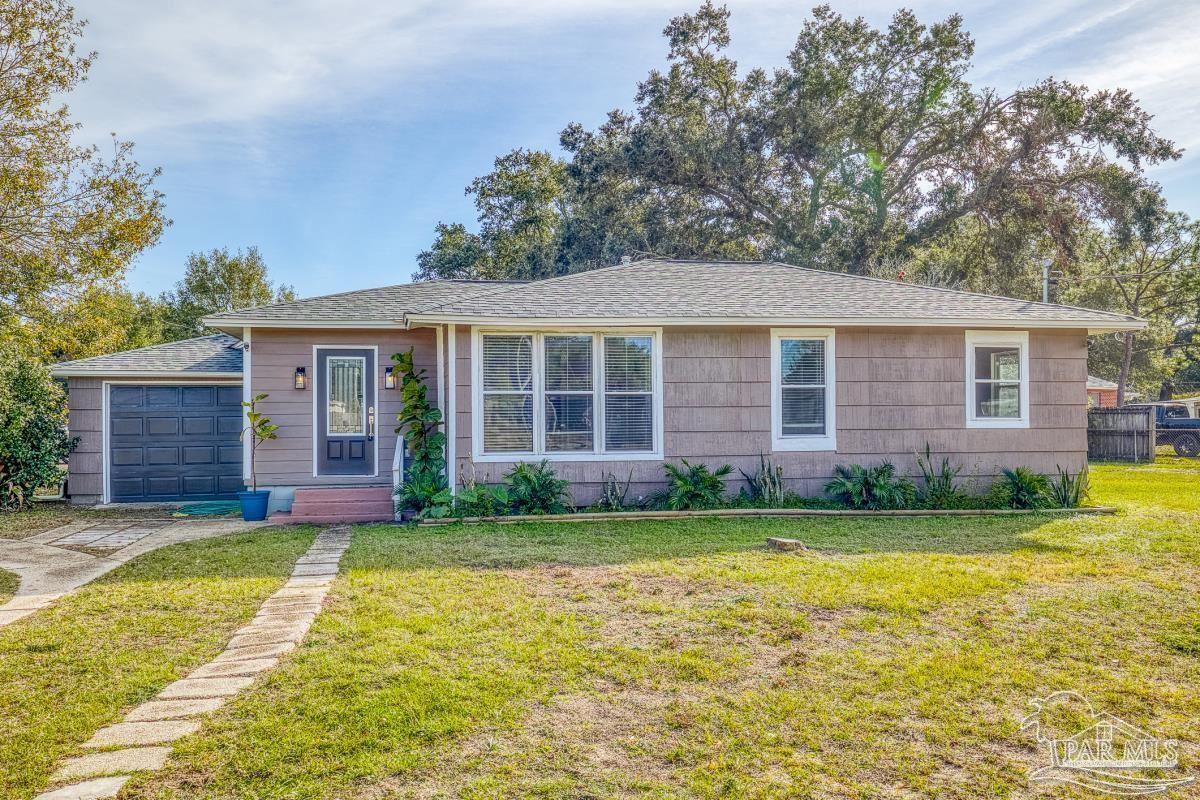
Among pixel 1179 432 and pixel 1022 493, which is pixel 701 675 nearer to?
pixel 1022 493

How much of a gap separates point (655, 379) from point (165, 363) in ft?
26.5

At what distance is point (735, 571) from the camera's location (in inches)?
231

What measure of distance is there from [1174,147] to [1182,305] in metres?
14.6

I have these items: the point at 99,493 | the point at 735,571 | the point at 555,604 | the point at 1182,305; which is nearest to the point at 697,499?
the point at 735,571

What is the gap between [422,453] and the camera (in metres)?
9.09

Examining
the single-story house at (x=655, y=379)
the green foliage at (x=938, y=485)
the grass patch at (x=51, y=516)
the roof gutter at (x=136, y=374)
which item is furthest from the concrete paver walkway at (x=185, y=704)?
the green foliage at (x=938, y=485)

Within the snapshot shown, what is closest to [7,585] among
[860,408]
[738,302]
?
[738,302]

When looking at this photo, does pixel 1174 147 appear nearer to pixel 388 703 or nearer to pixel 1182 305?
pixel 1182 305

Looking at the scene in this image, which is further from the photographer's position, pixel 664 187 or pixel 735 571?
pixel 664 187

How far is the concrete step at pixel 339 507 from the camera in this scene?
9.28 metres

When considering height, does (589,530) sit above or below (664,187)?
below

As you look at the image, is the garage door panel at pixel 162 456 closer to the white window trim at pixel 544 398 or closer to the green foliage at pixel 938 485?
the white window trim at pixel 544 398

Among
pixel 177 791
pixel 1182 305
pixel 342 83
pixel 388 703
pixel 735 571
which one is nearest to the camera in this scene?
pixel 177 791

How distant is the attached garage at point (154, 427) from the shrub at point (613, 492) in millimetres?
6454
